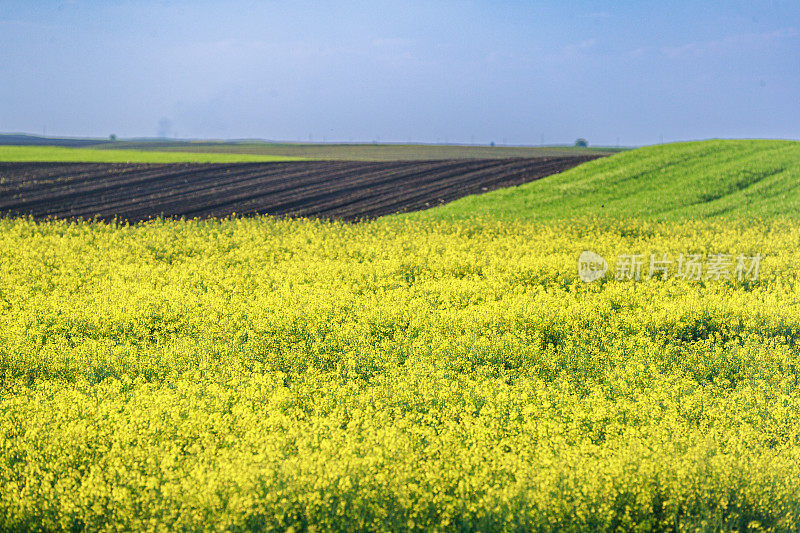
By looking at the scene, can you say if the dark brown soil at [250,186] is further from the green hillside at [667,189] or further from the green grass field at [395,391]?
the green grass field at [395,391]

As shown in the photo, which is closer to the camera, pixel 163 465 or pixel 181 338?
pixel 163 465

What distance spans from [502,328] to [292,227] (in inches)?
518

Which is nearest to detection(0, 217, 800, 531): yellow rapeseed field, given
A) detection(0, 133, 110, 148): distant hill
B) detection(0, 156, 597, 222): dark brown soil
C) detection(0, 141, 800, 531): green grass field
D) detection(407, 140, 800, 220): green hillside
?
detection(0, 141, 800, 531): green grass field

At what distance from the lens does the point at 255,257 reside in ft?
49.7

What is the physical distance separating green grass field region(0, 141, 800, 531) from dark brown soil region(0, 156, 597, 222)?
39.3 feet

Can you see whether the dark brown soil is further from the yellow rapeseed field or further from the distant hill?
the distant hill

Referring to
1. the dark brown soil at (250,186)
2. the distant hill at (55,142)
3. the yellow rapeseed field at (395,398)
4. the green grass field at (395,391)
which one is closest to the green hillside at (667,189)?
the dark brown soil at (250,186)

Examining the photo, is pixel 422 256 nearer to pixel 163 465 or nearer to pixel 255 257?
pixel 255 257

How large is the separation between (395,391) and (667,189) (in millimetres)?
25259

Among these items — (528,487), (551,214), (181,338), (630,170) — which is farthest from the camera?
(630,170)

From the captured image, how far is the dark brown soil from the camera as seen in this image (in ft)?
90.4

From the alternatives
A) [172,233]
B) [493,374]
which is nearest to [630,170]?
[172,233]

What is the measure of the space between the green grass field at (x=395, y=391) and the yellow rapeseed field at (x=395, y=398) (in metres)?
0.03

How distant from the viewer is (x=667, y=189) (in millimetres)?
28172
